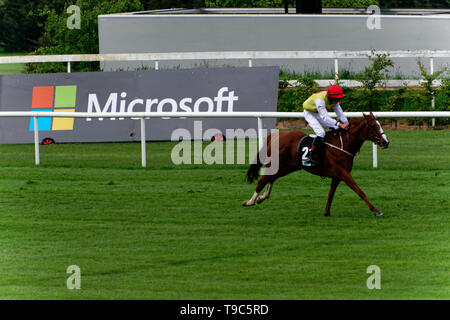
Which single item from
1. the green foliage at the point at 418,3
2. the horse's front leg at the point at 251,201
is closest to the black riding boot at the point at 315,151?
the horse's front leg at the point at 251,201

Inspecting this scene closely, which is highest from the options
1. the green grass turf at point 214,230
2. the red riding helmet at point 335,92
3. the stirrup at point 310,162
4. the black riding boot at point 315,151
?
the red riding helmet at point 335,92

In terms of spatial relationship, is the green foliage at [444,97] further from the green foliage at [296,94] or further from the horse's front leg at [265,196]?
the horse's front leg at [265,196]

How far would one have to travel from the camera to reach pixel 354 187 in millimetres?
10328

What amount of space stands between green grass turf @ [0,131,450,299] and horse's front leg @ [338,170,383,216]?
129 mm

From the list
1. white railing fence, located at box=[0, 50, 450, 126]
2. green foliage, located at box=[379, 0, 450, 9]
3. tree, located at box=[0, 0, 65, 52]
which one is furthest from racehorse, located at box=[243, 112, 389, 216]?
green foliage, located at box=[379, 0, 450, 9]

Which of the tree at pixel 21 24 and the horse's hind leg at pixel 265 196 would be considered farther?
the tree at pixel 21 24

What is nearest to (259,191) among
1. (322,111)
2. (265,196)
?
(265,196)

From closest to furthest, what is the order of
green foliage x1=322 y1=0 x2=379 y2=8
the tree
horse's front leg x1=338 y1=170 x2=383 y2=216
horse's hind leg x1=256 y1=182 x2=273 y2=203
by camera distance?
1. horse's front leg x1=338 y1=170 x2=383 y2=216
2. horse's hind leg x1=256 y1=182 x2=273 y2=203
3. green foliage x1=322 y1=0 x2=379 y2=8
4. the tree

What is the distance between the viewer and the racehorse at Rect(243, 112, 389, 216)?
10469 mm

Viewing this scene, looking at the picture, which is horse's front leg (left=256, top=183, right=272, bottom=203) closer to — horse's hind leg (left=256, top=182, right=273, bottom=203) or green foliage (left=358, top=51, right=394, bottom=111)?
horse's hind leg (left=256, top=182, right=273, bottom=203)

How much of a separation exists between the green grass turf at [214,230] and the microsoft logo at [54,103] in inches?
64.3

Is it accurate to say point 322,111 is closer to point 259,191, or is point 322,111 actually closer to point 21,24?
point 259,191

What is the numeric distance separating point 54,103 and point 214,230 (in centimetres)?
781

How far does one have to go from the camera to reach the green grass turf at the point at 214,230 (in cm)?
739
